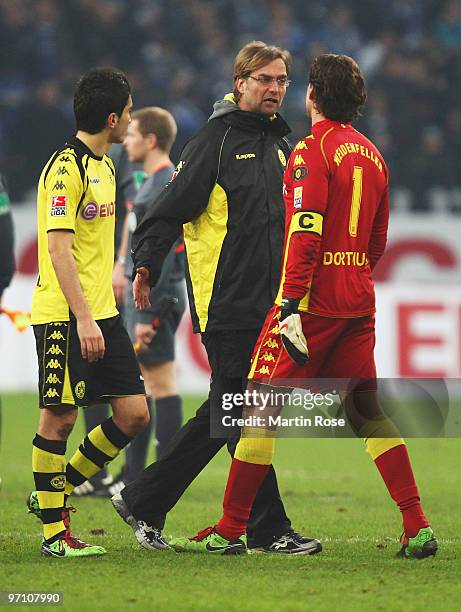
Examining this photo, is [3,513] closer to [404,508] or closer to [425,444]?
[404,508]

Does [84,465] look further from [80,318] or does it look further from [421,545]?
[421,545]

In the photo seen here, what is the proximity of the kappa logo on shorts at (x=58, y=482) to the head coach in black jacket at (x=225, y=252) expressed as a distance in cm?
43

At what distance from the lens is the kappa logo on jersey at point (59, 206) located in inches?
213

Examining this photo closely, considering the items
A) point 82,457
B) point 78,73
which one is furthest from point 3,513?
point 78,73

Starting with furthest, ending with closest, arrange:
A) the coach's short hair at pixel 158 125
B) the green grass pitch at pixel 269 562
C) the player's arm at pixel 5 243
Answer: the player's arm at pixel 5 243
the coach's short hair at pixel 158 125
the green grass pitch at pixel 269 562

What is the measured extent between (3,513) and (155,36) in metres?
12.3

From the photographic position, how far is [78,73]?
18.0 m

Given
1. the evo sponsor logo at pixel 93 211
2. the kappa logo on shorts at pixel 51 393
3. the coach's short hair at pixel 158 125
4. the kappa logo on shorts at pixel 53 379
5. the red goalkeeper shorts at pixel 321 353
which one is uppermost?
the coach's short hair at pixel 158 125

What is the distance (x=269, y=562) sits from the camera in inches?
216

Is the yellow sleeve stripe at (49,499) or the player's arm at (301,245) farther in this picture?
the yellow sleeve stripe at (49,499)

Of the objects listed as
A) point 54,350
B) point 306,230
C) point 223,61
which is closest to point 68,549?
point 54,350

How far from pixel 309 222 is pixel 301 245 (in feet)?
0.31

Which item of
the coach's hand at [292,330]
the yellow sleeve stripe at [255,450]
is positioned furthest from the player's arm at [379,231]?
the yellow sleeve stripe at [255,450]

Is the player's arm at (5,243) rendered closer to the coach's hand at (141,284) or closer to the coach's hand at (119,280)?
the coach's hand at (119,280)
